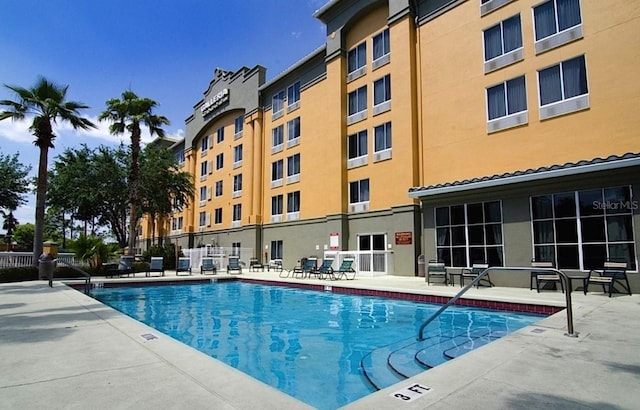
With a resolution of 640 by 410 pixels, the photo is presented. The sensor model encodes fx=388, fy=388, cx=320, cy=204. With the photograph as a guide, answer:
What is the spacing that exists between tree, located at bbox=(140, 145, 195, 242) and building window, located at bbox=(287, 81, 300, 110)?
40.8 ft

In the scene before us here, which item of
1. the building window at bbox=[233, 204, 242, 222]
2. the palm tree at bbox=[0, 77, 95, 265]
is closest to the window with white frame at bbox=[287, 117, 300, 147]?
the building window at bbox=[233, 204, 242, 222]

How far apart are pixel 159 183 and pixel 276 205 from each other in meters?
10.8

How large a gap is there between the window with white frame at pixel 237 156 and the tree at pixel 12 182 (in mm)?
14254

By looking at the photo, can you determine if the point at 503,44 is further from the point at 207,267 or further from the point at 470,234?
the point at 207,267

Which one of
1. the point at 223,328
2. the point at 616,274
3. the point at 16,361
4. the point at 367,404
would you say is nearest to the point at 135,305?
the point at 223,328

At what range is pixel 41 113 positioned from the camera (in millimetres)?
17391

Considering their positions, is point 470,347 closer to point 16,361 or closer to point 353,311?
point 353,311

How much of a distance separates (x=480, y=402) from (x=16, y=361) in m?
4.91

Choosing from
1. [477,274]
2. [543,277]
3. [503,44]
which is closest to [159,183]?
[503,44]

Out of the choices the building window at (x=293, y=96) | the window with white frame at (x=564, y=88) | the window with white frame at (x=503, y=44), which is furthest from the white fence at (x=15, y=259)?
the window with white frame at (x=564, y=88)

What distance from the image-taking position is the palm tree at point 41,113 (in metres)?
16.8

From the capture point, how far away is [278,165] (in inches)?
1128

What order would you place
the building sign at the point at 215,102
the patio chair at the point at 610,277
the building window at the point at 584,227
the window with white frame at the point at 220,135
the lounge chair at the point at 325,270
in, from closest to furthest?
1. the patio chair at the point at 610,277
2. the building window at the point at 584,227
3. the lounge chair at the point at 325,270
4. the building sign at the point at 215,102
5. the window with white frame at the point at 220,135

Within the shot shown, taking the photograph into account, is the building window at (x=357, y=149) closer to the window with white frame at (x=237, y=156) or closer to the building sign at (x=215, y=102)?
the window with white frame at (x=237, y=156)
